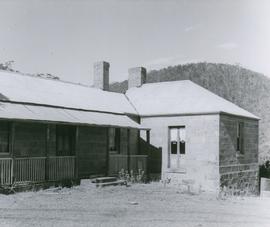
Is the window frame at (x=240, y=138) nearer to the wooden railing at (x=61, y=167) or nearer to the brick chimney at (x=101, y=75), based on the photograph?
the brick chimney at (x=101, y=75)

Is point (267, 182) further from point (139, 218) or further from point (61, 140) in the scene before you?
point (139, 218)

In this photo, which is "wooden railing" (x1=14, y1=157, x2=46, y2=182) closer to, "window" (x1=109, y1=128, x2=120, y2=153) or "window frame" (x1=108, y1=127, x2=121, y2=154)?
"window" (x1=109, y1=128, x2=120, y2=153)

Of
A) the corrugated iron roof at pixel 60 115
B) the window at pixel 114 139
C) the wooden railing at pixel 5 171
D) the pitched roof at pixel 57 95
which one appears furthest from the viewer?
the window at pixel 114 139

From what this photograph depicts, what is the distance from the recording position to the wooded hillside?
44969mm

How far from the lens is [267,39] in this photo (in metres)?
10.0

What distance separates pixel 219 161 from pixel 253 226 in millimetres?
10278

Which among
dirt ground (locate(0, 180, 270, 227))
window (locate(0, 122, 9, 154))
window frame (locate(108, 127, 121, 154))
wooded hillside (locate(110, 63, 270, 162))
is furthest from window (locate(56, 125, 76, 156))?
wooded hillside (locate(110, 63, 270, 162))

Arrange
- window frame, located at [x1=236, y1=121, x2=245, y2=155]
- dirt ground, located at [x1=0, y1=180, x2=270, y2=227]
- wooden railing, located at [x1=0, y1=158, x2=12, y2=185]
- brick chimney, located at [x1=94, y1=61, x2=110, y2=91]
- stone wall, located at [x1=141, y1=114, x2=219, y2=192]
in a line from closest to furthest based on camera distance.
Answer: dirt ground, located at [x1=0, y1=180, x2=270, y2=227] < wooden railing, located at [x1=0, y1=158, x2=12, y2=185] < stone wall, located at [x1=141, y1=114, x2=219, y2=192] < window frame, located at [x1=236, y1=121, x2=245, y2=155] < brick chimney, located at [x1=94, y1=61, x2=110, y2=91]

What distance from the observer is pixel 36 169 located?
16.0 metres

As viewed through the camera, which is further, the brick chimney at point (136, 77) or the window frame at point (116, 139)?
the brick chimney at point (136, 77)

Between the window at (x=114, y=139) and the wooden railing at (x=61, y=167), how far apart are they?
4.03 meters

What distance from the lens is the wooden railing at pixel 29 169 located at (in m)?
15.4

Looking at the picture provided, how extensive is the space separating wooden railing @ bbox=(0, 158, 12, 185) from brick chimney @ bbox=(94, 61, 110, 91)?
36.9ft

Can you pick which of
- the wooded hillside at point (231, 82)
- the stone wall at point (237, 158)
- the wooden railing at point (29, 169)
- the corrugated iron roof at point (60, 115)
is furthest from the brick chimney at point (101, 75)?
the wooded hillside at point (231, 82)
